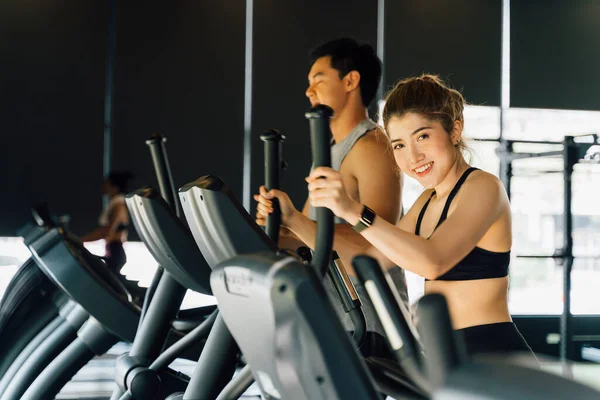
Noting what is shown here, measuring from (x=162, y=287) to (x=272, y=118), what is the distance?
441 cm

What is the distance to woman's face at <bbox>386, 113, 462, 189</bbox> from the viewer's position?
5.50 ft

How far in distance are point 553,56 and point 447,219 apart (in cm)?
564

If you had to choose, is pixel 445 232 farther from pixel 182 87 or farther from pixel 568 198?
pixel 182 87

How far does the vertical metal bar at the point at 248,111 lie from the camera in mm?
6301

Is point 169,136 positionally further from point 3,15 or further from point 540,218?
point 540,218

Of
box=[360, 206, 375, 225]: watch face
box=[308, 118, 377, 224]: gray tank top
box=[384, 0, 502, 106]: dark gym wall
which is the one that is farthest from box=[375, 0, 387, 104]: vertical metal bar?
box=[360, 206, 375, 225]: watch face

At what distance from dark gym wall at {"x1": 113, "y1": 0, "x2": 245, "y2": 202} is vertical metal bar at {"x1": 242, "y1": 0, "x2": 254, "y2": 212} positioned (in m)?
0.04

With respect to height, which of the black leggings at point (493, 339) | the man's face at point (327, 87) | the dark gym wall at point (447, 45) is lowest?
the black leggings at point (493, 339)

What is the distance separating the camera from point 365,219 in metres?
1.48

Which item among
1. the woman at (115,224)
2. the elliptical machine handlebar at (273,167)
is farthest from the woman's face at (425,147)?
the woman at (115,224)

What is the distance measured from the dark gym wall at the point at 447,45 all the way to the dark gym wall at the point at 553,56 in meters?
0.20

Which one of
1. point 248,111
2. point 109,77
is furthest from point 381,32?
point 109,77

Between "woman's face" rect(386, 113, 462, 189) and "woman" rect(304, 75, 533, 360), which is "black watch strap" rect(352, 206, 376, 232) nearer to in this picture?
"woman" rect(304, 75, 533, 360)

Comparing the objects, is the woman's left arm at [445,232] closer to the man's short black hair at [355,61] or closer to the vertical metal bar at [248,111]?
the man's short black hair at [355,61]
